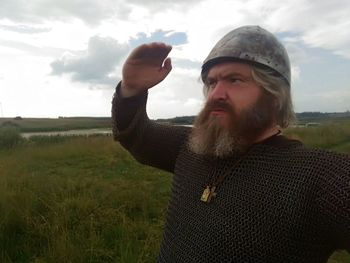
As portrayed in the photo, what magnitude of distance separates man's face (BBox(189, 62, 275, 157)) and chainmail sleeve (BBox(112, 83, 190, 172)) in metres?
0.42

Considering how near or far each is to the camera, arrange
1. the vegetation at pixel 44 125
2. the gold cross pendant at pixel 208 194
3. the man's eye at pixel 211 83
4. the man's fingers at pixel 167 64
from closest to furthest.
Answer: the gold cross pendant at pixel 208 194 < the man's eye at pixel 211 83 < the man's fingers at pixel 167 64 < the vegetation at pixel 44 125

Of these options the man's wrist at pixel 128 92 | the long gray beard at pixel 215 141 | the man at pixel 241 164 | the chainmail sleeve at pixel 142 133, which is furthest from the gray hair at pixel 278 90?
the man's wrist at pixel 128 92

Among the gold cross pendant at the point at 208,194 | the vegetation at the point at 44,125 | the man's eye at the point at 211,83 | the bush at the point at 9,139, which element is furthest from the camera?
the vegetation at the point at 44,125

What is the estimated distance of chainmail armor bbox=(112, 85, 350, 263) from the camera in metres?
1.41

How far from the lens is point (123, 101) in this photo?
7.02ft

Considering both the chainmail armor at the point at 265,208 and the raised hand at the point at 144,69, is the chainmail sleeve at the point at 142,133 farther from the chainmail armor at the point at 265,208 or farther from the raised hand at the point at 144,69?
the chainmail armor at the point at 265,208

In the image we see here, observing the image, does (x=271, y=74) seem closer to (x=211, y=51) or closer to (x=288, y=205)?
(x=211, y=51)

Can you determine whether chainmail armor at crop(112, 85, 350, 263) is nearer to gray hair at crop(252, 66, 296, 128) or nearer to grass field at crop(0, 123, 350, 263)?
gray hair at crop(252, 66, 296, 128)

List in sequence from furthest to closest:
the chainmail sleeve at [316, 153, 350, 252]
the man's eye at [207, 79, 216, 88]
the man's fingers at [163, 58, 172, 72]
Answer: the man's fingers at [163, 58, 172, 72] → the man's eye at [207, 79, 216, 88] → the chainmail sleeve at [316, 153, 350, 252]

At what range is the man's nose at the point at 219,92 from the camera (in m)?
1.74

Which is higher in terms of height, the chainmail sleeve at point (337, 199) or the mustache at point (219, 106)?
the mustache at point (219, 106)

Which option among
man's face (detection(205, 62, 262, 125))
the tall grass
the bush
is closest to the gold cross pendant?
man's face (detection(205, 62, 262, 125))

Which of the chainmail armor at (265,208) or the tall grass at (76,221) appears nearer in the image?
the chainmail armor at (265,208)

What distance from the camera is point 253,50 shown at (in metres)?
1.73
